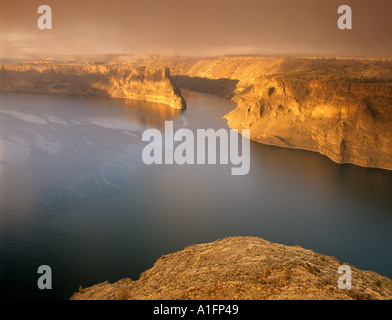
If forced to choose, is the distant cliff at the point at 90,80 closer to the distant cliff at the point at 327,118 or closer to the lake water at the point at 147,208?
the distant cliff at the point at 327,118

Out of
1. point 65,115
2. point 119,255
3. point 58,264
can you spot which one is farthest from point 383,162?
point 65,115

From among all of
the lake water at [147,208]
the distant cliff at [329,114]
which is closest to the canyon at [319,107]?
the distant cliff at [329,114]

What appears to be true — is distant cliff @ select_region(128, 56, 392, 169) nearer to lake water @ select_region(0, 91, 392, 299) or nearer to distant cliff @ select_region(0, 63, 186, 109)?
lake water @ select_region(0, 91, 392, 299)

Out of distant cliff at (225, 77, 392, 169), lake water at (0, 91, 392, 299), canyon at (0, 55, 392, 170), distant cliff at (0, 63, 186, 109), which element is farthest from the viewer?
distant cliff at (0, 63, 186, 109)

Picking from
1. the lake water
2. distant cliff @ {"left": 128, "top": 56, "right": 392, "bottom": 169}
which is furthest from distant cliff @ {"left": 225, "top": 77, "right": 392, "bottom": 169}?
the lake water
